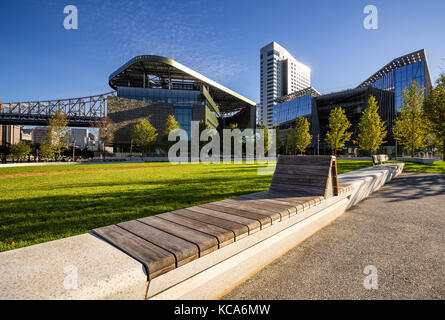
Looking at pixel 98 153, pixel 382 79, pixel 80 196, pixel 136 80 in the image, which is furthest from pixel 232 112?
pixel 80 196

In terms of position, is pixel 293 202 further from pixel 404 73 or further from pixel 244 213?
pixel 404 73

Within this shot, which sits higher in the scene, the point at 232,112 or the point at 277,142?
the point at 232,112

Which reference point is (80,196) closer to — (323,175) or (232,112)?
(323,175)

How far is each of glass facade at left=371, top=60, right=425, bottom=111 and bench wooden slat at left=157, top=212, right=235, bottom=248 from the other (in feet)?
224

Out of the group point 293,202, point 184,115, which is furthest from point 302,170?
point 184,115

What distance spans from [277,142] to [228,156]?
18.1 m

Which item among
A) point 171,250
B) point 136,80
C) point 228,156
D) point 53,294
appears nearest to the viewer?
point 53,294

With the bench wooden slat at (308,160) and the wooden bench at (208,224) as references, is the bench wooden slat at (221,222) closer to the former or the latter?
the wooden bench at (208,224)

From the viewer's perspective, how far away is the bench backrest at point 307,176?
3869 mm

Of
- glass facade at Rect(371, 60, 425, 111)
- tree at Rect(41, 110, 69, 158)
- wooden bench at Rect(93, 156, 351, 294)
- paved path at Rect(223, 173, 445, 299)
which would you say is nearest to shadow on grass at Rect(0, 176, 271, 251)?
wooden bench at Rect(93, 156, 351, 294)

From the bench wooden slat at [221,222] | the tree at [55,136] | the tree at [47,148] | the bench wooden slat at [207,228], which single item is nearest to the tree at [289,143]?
the tree at [55,136]

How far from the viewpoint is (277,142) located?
56250 millimetres
